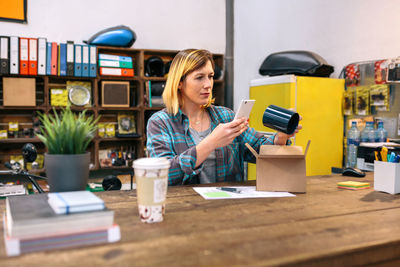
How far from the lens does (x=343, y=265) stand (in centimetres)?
76

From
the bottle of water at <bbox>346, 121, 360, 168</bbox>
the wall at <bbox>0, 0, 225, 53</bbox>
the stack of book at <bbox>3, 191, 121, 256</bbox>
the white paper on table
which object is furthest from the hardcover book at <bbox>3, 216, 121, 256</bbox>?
the wall at <bbox>0, 0, 225, 53</bbox>

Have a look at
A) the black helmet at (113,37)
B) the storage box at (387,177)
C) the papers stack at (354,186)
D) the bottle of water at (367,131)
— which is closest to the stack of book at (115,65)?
the black helmet at (113,37)

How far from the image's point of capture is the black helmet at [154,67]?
12.6ft

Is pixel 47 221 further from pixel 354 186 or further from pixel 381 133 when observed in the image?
pixel 381 133

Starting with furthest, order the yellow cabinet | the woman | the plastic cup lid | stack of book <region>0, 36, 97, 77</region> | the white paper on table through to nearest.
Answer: stack of book <region>0, 36, 97, 77</region> < the yellow cabinet < the woman < the white paper on table < the plastic cup lid

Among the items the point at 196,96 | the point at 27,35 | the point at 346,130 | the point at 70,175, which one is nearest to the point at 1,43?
the point at 27,35

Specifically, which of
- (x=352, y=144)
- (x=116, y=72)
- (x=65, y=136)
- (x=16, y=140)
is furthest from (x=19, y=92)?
(x=352, y=144)

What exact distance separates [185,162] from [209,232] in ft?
2.00

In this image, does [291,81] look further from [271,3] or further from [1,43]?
[1,43]

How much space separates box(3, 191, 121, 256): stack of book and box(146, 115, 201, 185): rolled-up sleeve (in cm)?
65

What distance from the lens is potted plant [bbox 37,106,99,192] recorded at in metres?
0.94

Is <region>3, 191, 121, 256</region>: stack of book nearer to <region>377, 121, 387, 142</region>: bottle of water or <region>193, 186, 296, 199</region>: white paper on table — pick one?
<region>193, 186, 296, 199</region>: white paper on table

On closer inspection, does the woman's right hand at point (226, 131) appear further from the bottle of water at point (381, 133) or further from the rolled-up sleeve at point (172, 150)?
the bottle of water at point (381, 133)

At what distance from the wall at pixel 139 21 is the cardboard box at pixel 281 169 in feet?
10.0
